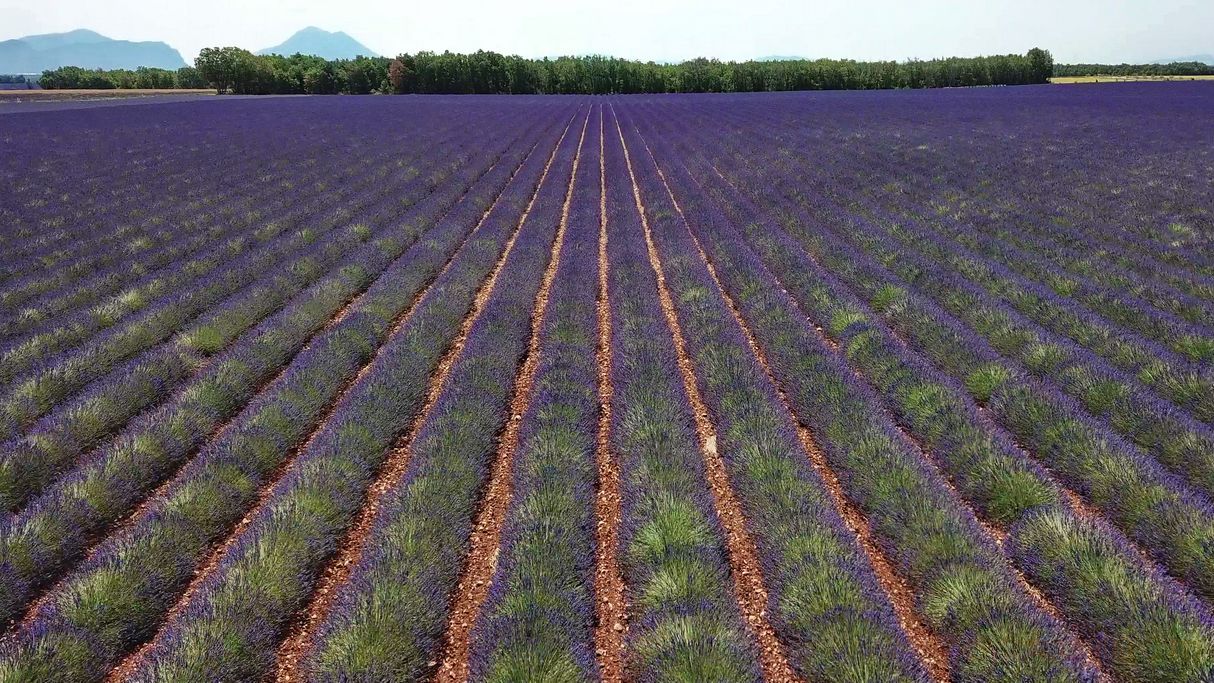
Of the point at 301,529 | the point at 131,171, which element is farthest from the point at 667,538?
the point at 131,171

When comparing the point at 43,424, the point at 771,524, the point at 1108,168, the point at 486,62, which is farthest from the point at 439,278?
the point at 486,62

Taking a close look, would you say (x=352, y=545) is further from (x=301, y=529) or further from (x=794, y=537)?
(x=794, y=537)

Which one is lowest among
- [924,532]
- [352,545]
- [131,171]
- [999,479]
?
[352,545]

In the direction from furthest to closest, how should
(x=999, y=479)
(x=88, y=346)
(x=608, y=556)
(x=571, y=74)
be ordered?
(x=571, y=74) < (x=88, y=346) < (x=999, y=479) < (x=608, y=556)

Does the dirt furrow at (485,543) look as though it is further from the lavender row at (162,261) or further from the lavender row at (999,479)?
the lavender row at (162,261)

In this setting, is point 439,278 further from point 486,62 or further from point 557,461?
point 486,62

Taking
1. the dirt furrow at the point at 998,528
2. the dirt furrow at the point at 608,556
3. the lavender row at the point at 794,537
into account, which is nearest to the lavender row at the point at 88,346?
the dirt furrow at the point at 608,556
